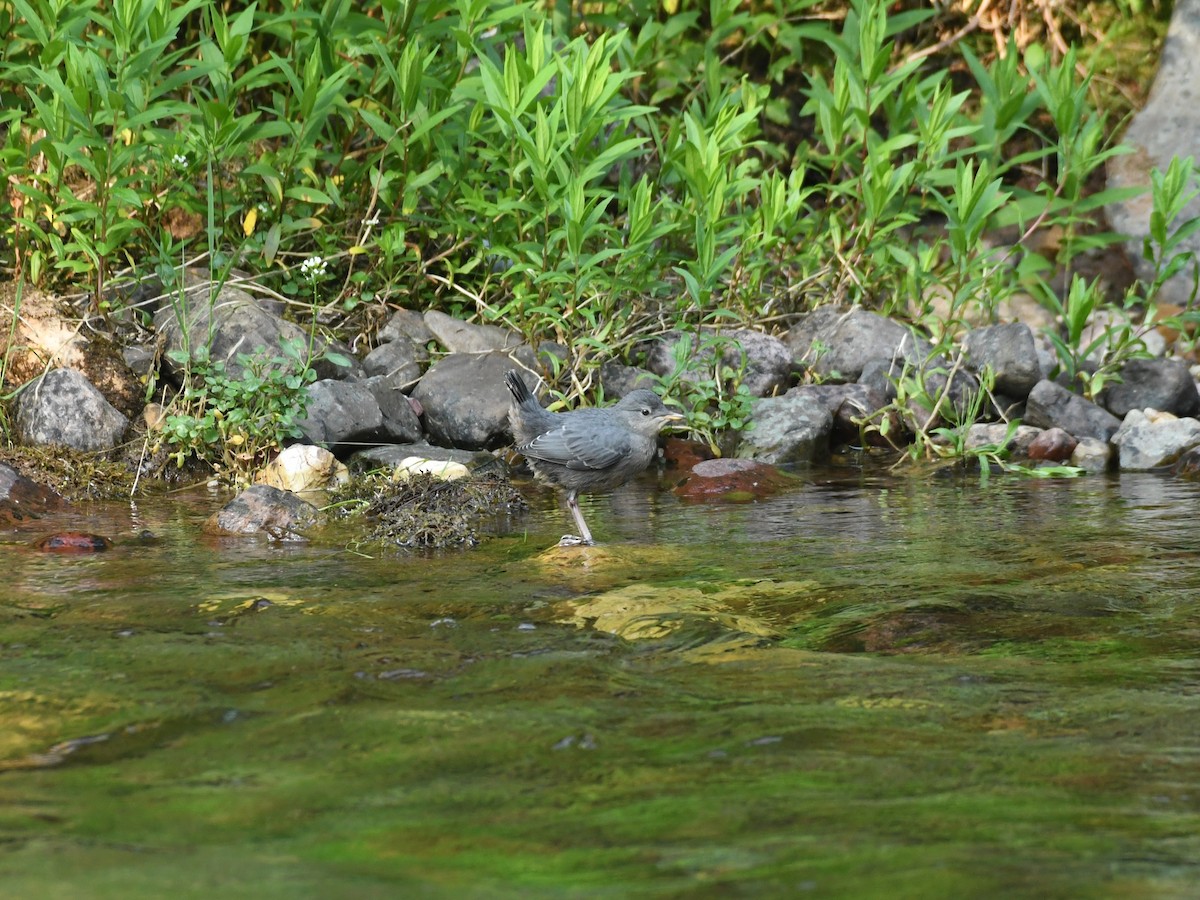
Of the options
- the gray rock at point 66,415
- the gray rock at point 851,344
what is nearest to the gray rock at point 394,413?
the gray rock at point 66,415

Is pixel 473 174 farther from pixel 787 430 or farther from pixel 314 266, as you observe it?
pixel 787 430

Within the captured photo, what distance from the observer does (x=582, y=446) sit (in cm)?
571

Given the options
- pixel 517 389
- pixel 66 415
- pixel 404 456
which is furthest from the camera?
pixel 404 456

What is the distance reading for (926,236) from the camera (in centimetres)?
1081

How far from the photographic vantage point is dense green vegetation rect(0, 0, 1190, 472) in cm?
692

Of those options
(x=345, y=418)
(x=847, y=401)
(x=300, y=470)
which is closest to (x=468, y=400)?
(x=345, y=418)

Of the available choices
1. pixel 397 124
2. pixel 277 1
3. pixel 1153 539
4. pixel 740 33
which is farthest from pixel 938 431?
pixel 277 1

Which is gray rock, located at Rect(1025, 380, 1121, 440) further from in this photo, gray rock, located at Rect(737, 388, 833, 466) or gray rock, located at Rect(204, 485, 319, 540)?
gray rock, located at Rect(204, 485, 319, 540)

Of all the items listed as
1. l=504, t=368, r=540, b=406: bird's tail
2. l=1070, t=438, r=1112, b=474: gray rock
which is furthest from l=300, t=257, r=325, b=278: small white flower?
l=1070, t=438, r=1112, b=474: gray rock

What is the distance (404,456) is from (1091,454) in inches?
154

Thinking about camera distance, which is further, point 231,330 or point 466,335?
point 466,335

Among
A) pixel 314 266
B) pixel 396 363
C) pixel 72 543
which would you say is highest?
pixel 314 266

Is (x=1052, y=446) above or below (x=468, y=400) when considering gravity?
below

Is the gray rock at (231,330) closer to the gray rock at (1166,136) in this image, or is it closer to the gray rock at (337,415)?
the gray rock at (337,415)
